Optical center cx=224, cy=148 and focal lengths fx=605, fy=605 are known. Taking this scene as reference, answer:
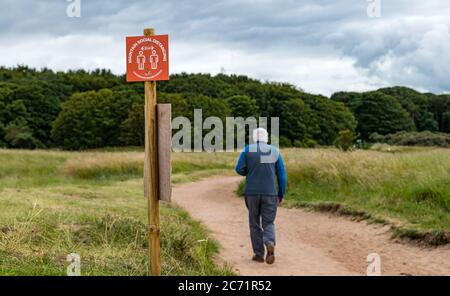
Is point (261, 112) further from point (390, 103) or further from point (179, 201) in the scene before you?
point (179, 201)

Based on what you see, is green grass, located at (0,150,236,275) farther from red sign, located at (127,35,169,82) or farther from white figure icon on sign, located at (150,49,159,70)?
white figure icon on sign, located at (150,49,159,70)

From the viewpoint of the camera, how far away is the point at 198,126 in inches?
2346

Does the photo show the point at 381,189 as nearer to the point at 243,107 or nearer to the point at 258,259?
the point at 258,259

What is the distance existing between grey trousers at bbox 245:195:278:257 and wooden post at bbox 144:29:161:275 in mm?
2465

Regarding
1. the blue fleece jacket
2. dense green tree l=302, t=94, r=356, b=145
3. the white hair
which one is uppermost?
the white hair

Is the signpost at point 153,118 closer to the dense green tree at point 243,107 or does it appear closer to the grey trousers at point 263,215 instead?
the grey trousers at point 263,215

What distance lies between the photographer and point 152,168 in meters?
6.36

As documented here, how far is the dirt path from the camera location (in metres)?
8.59

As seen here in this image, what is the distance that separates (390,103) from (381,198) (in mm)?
78071

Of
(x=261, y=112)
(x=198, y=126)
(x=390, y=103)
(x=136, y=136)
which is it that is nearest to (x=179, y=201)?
(x=198, y=126)

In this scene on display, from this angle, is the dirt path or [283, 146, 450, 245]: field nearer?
the dirt path

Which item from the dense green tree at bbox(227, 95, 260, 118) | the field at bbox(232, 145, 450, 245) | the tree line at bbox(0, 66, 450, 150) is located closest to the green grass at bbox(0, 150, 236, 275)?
the field at bbox(232, 145, 450, 245)

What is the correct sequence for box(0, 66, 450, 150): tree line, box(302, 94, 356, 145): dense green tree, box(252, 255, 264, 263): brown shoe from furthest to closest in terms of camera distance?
box(302, 94, 356, 145): dense green tree
box(0, 66, 450, 150): tree line
box(252, 255, 264, 263): brown shoe

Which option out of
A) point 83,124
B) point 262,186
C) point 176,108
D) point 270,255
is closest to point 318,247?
point 270,255
